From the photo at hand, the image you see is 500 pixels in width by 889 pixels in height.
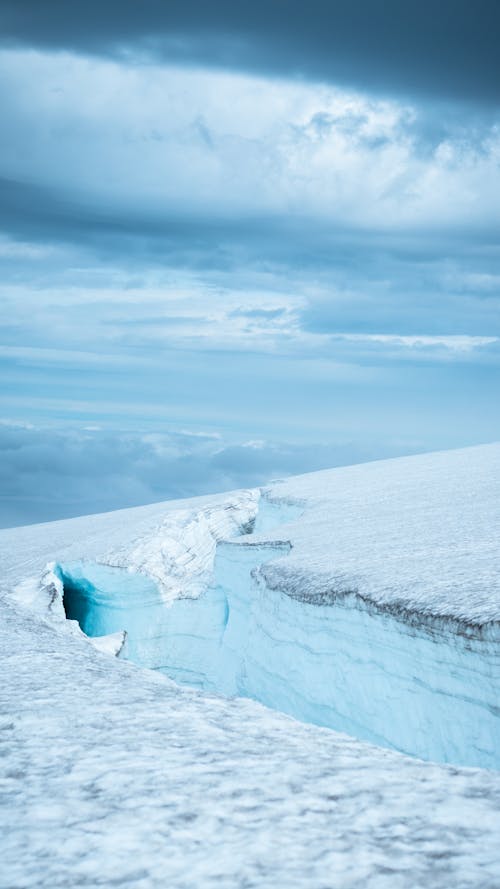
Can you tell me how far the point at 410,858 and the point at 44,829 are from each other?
0.90m

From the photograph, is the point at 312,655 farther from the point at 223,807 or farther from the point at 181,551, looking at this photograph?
the point at 181,551

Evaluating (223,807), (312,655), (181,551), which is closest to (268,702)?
(312,655)

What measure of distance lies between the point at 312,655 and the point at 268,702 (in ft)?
3.33

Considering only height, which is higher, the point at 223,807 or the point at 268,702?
the point at 223,807

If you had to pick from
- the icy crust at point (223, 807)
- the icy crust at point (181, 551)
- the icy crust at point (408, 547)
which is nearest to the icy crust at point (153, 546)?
the icy crust at point (181, 551)

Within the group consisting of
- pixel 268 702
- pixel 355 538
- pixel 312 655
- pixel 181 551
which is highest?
pixel 355 538

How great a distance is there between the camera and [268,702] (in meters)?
6.93

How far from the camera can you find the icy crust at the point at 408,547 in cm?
453

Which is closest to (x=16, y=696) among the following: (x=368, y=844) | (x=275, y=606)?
(x=368, y=844)

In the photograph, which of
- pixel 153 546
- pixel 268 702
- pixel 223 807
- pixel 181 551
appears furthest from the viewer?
pixel 181 551

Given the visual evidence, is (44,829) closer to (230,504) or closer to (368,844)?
(368,844)

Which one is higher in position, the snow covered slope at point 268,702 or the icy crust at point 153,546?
the icy crust at point 153,546

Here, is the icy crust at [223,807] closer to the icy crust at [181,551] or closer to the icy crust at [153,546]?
the icy crust at [153,546]

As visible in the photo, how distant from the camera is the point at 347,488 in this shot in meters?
11.8
